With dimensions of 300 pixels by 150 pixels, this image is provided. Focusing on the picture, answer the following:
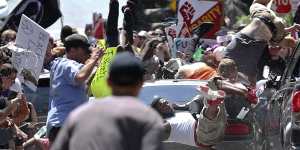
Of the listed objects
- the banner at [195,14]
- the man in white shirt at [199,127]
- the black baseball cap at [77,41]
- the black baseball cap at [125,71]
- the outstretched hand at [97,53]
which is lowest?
the man in white shirt at [199,127]

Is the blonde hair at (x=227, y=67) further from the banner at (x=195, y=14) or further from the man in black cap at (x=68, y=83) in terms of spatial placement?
the banner at (x=195, y=14)

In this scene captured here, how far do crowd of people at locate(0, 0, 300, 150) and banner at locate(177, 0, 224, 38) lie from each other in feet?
9.49

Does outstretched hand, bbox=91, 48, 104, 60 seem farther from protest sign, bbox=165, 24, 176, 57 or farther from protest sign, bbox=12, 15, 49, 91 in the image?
protest sign, bbox=165, 24, 176, 57

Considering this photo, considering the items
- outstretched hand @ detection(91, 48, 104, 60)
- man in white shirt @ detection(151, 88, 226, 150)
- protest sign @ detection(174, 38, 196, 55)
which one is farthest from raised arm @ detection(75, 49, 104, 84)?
protest sign @ detection(174, 38, 196, 55)

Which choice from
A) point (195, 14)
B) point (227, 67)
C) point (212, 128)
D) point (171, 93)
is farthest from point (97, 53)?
point (195, 14)

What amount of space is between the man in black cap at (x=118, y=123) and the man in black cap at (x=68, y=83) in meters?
3.71

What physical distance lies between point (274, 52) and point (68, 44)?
267 inches

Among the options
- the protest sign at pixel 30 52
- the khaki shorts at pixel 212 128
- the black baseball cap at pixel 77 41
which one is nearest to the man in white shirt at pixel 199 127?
the khaki shorts at pixel 212 128

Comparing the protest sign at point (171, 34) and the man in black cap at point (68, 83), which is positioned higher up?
the man in black cap at point (68, 83)

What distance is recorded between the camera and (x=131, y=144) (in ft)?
19.3

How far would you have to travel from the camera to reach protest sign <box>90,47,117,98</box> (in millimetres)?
10641

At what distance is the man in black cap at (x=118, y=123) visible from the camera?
19.1 ft

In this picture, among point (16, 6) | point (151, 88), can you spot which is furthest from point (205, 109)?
point (16, 6)

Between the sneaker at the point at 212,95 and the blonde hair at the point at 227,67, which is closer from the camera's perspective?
the sneaker at the point at 212,95
